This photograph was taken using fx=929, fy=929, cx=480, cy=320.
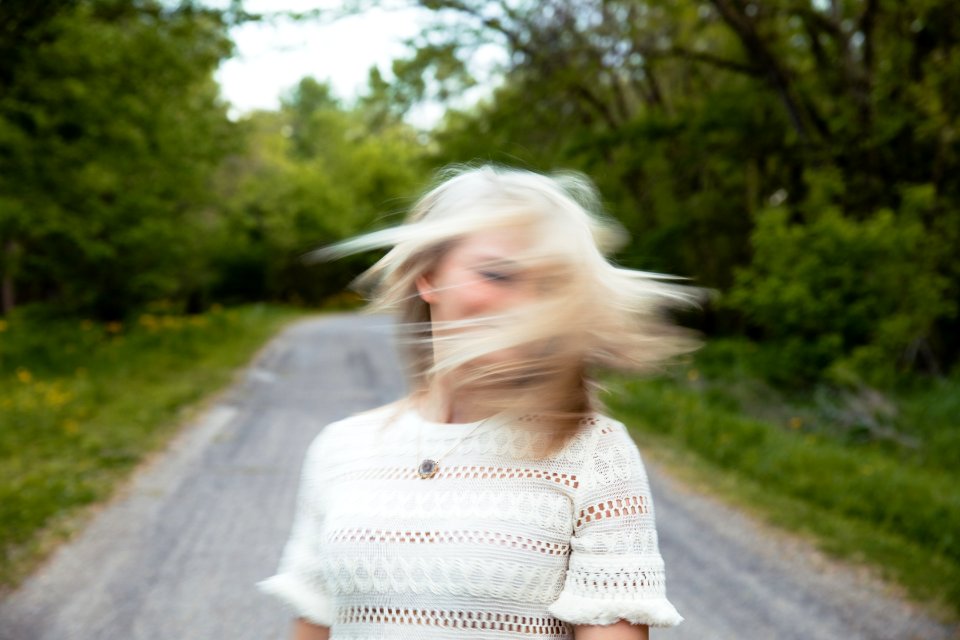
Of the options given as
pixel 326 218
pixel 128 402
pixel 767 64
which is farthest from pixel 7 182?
pixel 326 218

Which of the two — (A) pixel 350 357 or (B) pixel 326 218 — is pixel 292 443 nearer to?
(A) pixel 350 357

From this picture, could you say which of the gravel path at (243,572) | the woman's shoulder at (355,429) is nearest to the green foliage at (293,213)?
the gravel path at (243,572)

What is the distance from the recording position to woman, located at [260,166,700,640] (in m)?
1.36

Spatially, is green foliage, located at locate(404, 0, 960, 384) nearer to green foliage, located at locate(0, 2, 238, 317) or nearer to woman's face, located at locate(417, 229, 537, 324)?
green foliage, located at locate(0, 2, 238, 317)

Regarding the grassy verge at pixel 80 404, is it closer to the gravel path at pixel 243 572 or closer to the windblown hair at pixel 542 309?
the gravel path at pixel 243 572

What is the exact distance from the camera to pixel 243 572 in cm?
539

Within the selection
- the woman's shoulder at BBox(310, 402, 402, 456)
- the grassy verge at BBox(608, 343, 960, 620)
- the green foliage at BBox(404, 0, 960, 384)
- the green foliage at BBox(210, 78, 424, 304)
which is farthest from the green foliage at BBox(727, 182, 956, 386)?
the green foliage at BBox(210, 78, 424, 304)

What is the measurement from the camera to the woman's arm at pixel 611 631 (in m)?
1.36

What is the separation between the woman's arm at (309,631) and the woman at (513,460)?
9 cm

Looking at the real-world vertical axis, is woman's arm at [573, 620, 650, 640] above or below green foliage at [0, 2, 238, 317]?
below

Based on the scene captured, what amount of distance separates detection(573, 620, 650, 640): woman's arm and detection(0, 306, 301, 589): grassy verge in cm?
473

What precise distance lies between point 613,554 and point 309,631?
1.98 ft

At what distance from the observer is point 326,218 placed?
4000 cm

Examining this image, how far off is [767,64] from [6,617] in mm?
9887
